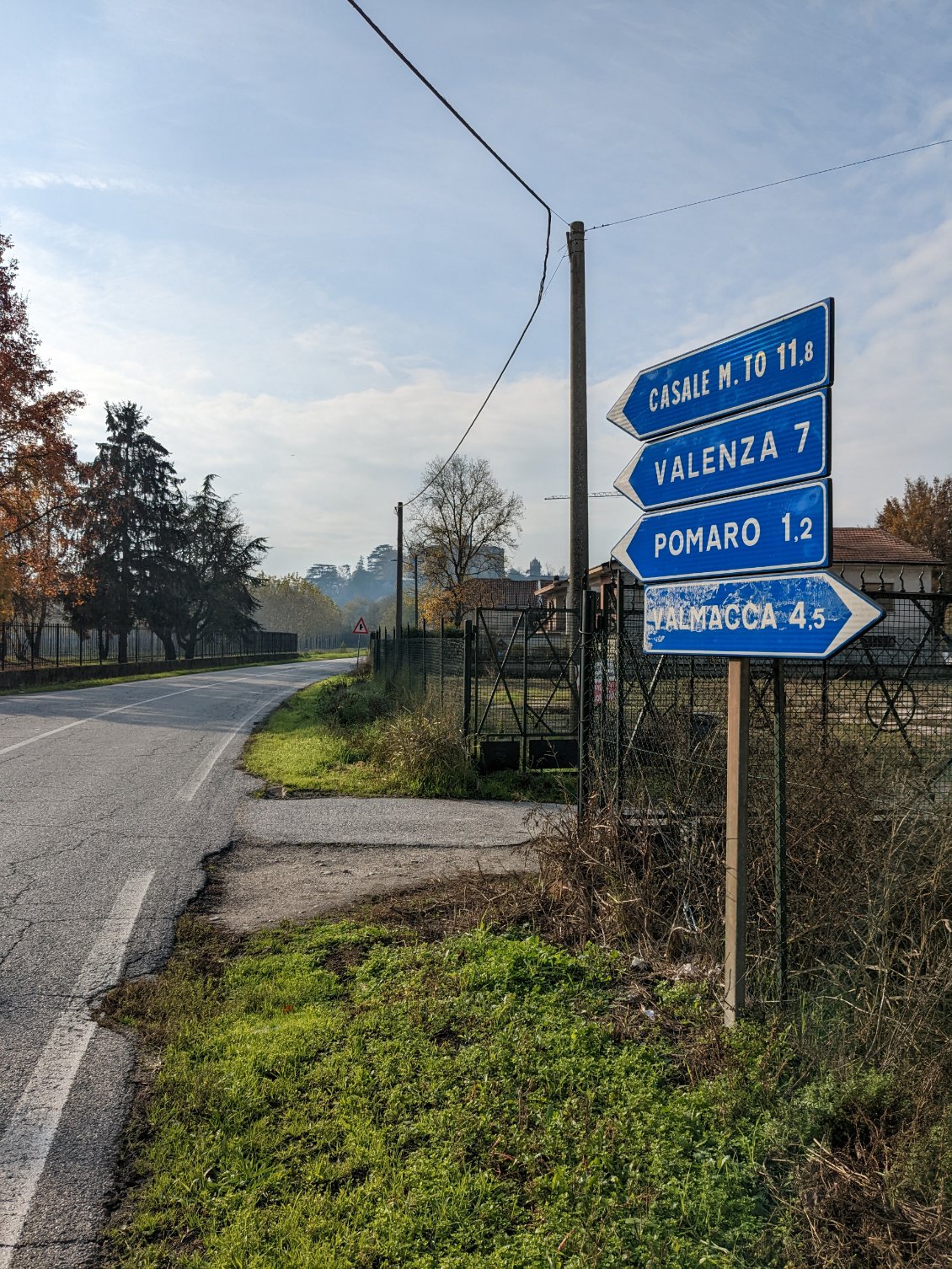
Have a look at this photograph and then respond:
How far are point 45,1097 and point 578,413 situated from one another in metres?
9.73

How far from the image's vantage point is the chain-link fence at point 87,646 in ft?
132

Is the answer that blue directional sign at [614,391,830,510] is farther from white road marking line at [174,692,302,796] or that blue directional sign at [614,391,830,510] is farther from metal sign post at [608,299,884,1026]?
white road marking line at [174,692,302,796]

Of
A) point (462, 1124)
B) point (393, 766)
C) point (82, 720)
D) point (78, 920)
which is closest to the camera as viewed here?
point (462, 1124)

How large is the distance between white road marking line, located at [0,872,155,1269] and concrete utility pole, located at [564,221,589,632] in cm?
749

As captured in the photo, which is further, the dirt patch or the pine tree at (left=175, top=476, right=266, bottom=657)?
the pine tree at (left=175, top=476, right=266, bottom=657)

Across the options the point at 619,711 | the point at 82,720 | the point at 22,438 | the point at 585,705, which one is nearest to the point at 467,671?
the point at 585,705

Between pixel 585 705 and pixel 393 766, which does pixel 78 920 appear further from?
pixel 393 766

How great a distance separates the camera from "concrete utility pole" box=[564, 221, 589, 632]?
37.3ft

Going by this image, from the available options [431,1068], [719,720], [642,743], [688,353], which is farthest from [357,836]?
[688,353]

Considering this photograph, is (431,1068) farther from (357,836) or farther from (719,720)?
(357,836)

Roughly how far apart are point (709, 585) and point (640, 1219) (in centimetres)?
248

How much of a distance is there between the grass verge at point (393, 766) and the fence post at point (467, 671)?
215 millimetres

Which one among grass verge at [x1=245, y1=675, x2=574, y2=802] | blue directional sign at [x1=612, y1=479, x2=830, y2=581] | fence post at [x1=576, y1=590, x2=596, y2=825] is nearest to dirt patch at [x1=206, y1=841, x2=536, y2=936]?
fence post at [x1=576, y1=590, x2=596, y2=825]

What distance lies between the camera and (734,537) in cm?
393
